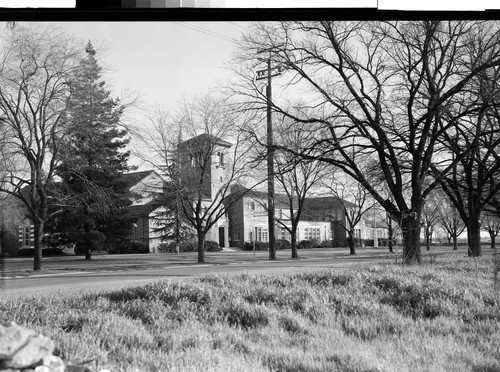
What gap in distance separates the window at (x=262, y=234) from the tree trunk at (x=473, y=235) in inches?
44.7

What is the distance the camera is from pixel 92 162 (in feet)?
7.02

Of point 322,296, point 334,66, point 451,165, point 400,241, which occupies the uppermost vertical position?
point 334,66

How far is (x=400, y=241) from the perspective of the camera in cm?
256

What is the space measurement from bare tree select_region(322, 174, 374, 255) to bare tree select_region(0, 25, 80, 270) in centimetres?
126

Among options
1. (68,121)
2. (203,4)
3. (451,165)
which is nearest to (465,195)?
(451,165)

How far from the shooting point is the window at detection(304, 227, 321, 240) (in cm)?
235

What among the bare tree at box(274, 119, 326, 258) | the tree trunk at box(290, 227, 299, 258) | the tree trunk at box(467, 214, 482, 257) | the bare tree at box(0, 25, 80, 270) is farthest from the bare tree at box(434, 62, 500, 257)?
the bare tree at box(0, 25, 80, 270)

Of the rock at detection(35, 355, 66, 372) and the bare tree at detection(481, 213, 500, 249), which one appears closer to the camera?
the rock at detection(35, 355, 66, 372)

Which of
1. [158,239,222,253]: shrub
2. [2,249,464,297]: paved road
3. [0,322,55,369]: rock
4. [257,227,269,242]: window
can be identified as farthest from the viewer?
[257,227,269,242]: window

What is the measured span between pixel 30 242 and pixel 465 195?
7.02ft

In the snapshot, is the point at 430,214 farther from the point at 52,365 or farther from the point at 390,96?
the point at 52,365

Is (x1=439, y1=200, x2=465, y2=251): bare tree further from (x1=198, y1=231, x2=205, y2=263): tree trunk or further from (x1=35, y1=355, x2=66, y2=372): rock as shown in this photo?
(x1=35, y1=355, x2=66, y2=372): rock

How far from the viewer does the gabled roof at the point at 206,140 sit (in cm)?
234

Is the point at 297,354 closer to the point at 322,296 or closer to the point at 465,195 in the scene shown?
the point at 322,296
